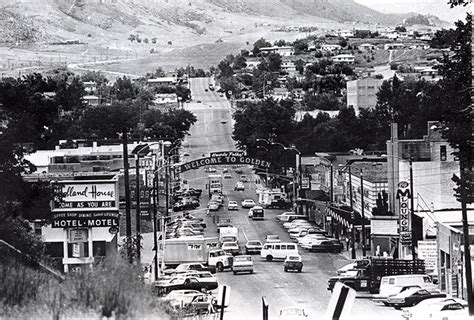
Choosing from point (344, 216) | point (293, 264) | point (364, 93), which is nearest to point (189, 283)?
point (293, 264)

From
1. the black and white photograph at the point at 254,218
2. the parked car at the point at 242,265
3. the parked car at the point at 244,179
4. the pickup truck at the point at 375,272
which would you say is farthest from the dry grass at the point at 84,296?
the parked car at the point at 244,179

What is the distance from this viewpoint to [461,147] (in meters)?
27.3

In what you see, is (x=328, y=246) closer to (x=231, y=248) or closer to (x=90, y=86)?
(x=231, y=248)

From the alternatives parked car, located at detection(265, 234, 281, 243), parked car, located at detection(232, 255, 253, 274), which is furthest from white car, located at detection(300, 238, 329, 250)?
parked car, located at detection(232, 255, 253, 274)

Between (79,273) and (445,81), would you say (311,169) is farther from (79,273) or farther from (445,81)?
(79,273)

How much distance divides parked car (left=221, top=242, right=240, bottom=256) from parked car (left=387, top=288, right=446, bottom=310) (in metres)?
13.1

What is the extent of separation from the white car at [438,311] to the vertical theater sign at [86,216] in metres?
12.4

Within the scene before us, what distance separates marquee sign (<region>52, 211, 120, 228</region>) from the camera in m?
36.4

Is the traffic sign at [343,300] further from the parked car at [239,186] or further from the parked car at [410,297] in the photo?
→ the parked car at [239,186]

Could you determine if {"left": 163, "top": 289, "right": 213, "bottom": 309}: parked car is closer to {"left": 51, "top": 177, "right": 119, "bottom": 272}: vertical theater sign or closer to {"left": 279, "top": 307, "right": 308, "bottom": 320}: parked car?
{"left": 279, "top": 307, "right": 308, "bottom": 320}: parked car

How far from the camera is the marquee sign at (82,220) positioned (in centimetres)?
3638

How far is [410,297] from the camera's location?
2712 centimetres

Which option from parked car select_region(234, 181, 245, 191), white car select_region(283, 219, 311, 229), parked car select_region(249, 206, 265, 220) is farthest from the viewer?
parked car select_region(234, 181, 245, 191)

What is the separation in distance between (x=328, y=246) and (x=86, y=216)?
1068 cm
